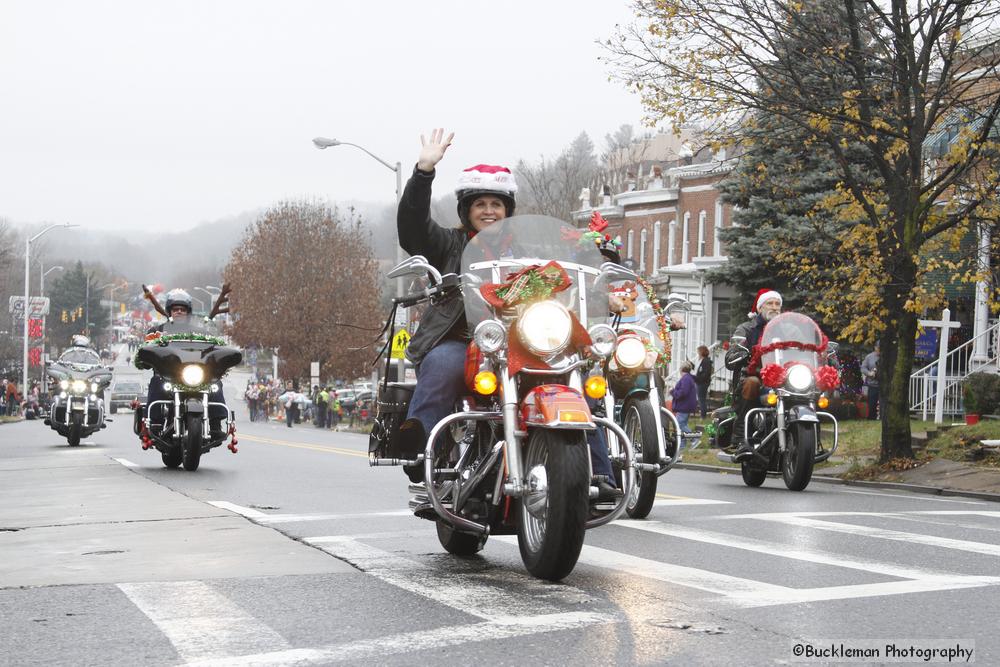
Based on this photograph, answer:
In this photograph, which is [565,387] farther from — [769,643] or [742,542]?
[742,542]

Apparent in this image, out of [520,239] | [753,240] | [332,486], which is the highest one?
[753,240]

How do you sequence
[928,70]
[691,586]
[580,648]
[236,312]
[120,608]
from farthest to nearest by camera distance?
1. [236,312]
2. [928,70]
3. [691,586]
4. [120,608]
5. [580,648]

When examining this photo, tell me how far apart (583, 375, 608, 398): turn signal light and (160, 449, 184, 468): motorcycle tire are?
10.7m

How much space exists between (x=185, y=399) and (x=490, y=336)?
1051cm

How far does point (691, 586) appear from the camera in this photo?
6.62 m

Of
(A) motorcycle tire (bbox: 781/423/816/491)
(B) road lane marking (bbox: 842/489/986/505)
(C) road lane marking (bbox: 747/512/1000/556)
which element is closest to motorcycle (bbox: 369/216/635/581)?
(C) road lane marking (bbox: 747/512/1000/556)

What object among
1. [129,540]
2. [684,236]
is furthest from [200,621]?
[684,236]

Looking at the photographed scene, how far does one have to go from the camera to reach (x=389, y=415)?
7703 mm

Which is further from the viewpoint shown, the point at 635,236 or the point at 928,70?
the point at 635,236

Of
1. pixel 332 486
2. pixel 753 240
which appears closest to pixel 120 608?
pixel 332 486

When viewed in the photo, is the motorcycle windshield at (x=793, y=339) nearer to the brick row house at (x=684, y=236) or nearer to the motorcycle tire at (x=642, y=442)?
the motorcycle tire at (x=642, y=442)

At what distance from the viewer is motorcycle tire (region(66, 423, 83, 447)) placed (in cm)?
2383

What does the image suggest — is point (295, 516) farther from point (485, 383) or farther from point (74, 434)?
point (74, 434)

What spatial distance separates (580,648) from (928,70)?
528 inches
